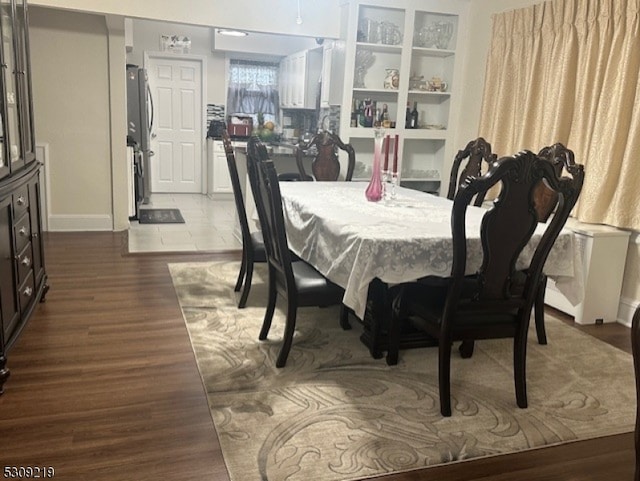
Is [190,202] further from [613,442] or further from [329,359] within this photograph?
[613,442]

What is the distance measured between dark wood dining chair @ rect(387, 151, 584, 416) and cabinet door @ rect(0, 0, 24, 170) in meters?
2.10

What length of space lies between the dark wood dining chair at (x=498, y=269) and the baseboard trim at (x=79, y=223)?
3886 millimetres

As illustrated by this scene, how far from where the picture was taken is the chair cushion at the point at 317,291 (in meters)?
2.71

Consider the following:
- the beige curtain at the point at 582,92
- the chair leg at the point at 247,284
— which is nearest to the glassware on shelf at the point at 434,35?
the beige curtain at the point at 582,92

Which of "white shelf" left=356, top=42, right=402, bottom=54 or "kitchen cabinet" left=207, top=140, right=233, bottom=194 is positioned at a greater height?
"white shelf" left=356, top=42, right=402, bottom=54

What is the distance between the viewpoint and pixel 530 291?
239cm

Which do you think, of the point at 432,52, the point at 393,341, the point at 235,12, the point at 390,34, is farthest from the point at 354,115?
the point at 393,341

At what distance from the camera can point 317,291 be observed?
2.72m

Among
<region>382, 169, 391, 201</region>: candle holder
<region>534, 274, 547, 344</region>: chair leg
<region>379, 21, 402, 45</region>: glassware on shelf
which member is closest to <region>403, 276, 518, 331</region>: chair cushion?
<region>534, 274, 547, 344</region>: chair leg

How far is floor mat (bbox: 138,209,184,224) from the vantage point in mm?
6195

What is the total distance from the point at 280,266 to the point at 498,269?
1047 millimetres

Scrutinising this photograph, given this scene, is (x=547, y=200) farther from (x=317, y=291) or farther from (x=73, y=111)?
(x=73, y=111)

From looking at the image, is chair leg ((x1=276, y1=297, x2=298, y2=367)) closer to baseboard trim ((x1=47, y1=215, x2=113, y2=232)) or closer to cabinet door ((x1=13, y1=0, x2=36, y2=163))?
cabinet door ((x1=13, y1=0, x2=36, y2=163))

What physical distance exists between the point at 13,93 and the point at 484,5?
12.9 ft
